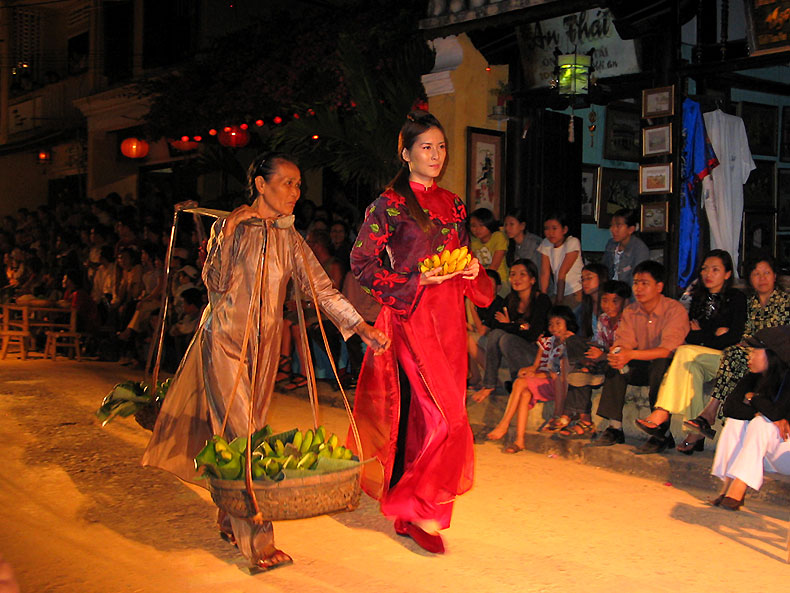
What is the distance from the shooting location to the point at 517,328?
26.1ft

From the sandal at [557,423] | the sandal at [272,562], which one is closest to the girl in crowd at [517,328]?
the sandal at [557,423]

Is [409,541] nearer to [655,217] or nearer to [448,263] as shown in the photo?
[448,263]

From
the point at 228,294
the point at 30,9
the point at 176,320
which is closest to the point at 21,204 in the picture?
the point at 30,9

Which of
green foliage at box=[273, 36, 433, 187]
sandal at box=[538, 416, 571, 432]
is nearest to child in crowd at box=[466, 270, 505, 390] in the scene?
sandal at box=[538, 416, 571, 432]

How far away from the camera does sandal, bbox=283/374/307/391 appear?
10211 mm

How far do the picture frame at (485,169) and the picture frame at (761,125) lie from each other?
279 centimetres

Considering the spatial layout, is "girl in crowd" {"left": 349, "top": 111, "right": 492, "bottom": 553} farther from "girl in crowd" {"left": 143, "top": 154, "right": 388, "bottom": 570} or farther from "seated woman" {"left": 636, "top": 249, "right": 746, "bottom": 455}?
"seated woman" {"left": 636, "top": 249, "right": 746, "bottom": 455}

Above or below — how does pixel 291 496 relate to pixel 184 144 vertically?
below

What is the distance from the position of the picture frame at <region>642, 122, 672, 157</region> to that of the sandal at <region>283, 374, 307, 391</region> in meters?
4.45

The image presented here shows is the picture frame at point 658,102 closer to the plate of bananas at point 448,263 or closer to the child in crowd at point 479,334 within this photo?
the child in crowd at point 479,334

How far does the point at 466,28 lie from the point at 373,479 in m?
6.43

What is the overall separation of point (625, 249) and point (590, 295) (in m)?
0.99

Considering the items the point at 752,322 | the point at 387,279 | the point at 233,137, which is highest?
the point at 233,137

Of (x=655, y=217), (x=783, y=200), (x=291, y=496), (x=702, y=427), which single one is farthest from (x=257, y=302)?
(x=783, y=200)
